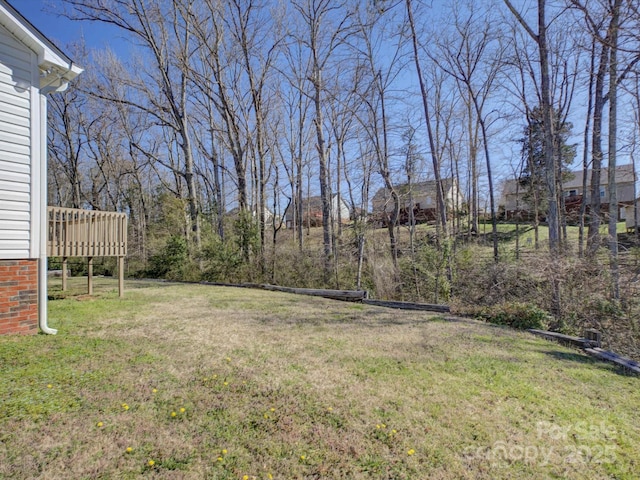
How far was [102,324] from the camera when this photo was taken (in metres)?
5.14

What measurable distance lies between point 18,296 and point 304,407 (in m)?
4.33

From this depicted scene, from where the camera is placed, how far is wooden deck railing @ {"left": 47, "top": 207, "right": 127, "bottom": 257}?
234 inches

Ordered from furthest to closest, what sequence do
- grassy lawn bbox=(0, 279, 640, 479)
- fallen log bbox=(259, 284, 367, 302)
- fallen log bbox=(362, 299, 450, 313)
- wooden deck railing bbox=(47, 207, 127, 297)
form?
fallen log bbox=(259, 284, 367, 302) → fallen log bbox=(362, 299, 450, 313) → wooden deck railing bbox=(47, 207, 127, 297) → grassy lawn bbox=(0, 279, 640, 479)

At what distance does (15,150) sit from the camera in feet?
14.0

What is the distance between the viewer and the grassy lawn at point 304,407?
2.06 m

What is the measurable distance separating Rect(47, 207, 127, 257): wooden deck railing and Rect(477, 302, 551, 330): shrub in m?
8.29

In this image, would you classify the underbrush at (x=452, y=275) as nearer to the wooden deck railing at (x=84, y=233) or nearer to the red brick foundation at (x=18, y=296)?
the wooden deck railing at (x=84, y=233)

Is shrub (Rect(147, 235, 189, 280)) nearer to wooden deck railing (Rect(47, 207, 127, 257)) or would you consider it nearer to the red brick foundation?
wooden deck railing (Rect(47, 207, 127, 257))

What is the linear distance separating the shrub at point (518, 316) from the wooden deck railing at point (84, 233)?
327 inches

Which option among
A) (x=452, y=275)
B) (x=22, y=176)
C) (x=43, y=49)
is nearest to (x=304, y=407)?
(x=22, y=176)

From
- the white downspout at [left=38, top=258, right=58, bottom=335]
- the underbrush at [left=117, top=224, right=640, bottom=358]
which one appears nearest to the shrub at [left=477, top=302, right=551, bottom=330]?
the underbrush at [left=117, top=224, right=640, bottom=358]

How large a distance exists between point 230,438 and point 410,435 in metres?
1.34

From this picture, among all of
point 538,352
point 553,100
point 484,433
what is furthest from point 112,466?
point 553,100

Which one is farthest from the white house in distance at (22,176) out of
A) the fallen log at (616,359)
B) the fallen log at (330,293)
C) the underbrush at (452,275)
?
the fallen log at (616,359)
